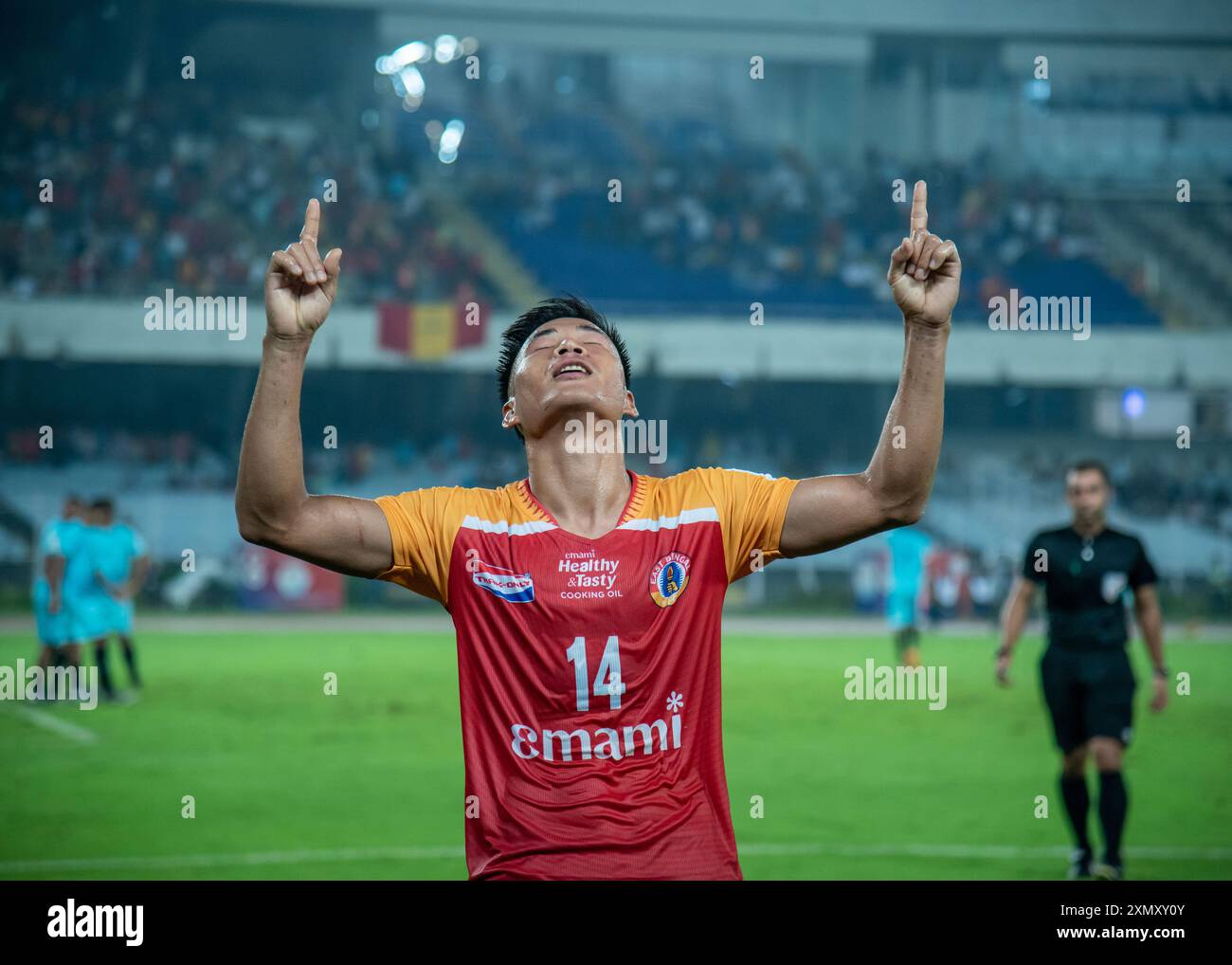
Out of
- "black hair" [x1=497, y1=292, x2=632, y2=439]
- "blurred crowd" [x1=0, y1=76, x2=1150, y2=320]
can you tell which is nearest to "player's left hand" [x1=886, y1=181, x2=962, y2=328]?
"black hair" [x1=497, y1=292, x2=632, y2=439]

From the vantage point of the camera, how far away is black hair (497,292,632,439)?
12.1 feet

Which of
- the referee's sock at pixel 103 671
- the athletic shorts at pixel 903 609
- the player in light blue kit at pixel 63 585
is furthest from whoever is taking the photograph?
the athletic shorts at pixel 903 609

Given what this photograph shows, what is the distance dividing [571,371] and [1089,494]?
4.91 metres

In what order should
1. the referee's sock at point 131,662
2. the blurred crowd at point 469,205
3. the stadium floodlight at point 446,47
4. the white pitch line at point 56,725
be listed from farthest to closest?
the stadium floodlight at point 446,47, the blurred crowd at point 469,205, the referee's sock at point 131,662, the white pitch line at point 56,725

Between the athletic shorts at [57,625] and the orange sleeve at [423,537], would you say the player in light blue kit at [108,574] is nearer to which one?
the athletic shorts at [57,625]

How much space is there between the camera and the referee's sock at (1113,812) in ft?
23.1

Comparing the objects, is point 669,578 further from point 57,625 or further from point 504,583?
point 57,625

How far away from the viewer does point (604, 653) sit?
3154 mm

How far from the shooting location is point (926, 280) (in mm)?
3070

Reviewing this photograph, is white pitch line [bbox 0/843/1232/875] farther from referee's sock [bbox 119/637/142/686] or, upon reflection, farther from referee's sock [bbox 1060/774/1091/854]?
referee's sock [bbox 119/637/142/686]

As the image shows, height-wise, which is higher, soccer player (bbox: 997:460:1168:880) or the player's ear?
the player's ear

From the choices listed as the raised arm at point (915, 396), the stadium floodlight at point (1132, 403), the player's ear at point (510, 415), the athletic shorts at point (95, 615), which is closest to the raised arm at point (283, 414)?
the player's ear at point (510, 415)

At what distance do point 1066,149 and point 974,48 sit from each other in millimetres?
3305
